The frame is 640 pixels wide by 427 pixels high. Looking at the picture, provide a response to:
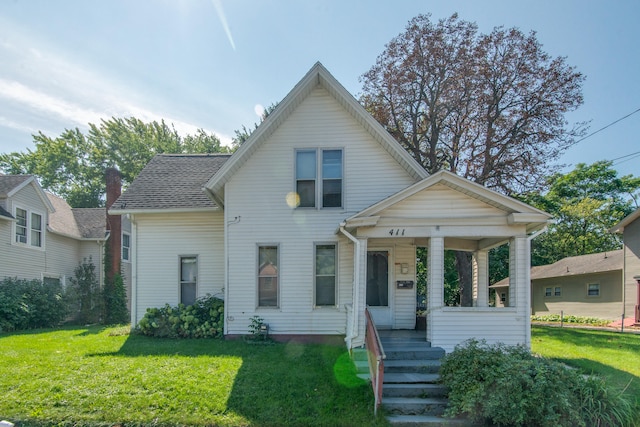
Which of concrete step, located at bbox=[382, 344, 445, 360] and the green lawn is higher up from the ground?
concrete step, located at bbox=[382, 344, 445, 360]

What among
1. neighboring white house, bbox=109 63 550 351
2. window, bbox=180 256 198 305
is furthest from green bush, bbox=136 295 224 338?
neighboring white house, bbox=109 63 550 351

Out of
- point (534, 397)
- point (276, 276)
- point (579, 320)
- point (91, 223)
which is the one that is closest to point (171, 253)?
point (276, 276)

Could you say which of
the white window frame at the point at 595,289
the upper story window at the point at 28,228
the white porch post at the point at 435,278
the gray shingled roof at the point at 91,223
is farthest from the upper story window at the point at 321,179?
the white window frame at the point at 595,289

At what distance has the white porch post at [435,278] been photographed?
8.20 m

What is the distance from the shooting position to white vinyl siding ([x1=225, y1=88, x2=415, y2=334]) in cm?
1060

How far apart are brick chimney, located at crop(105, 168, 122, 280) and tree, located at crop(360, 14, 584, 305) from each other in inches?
489

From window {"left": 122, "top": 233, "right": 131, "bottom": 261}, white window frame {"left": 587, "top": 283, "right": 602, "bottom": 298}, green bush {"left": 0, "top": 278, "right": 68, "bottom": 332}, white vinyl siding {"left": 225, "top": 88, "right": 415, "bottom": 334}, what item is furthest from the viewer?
white window frame {"left": 587, "top": 283, "right": 602, "bottom": 298}

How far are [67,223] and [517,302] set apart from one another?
20869 mm


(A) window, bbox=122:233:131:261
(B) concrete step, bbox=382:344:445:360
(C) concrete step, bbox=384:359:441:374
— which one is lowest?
(C) concrete step, bbox=384:359:441:374

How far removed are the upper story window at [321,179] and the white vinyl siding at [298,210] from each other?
0.18m

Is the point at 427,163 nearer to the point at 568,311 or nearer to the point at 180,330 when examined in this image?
the point at 180,330

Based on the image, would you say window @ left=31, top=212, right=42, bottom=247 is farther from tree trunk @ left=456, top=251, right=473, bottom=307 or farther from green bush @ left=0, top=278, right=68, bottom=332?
tree trunk @ left=456, top=251, right=473, bottom=307

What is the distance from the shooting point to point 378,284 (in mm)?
10648

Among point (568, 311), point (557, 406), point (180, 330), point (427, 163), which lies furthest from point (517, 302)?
point (568, 311)
